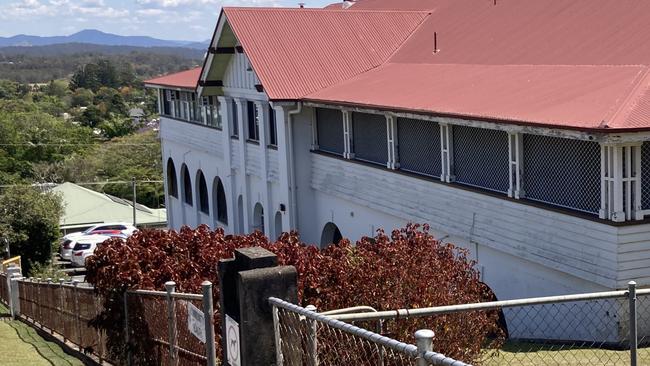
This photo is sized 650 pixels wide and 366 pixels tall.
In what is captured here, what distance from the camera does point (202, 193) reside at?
112 ft

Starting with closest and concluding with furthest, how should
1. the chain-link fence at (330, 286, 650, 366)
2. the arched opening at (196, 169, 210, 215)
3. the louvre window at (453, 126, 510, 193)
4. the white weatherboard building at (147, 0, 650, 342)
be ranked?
the chain-link fence at (330, 286, 650, 366), the white weatherboard building at (147, 0, 650, 342), the louvre window at (453, 126, 510, 193), the arched opening at (196, 169, 210, 215)

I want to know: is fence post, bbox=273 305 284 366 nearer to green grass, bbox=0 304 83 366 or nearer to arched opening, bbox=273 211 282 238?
green grass, bbox=0 304 83 366

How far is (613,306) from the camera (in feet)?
41.1

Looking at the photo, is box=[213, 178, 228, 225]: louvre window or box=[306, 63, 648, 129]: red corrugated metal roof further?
box=[213, 178, 228, 225]: louvre window

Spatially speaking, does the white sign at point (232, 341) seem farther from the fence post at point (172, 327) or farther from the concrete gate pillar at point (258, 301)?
the fence post at point (172, 327)

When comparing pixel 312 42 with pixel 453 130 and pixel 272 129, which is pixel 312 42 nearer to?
pixel 272 129

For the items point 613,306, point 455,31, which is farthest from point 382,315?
point 455,31

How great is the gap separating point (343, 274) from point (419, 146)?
8527 millimetres

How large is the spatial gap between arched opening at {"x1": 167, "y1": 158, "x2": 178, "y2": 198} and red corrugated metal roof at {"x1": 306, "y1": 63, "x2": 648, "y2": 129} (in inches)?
681

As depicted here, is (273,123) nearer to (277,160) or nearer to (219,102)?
(277,160)

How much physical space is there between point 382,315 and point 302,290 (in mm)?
4169

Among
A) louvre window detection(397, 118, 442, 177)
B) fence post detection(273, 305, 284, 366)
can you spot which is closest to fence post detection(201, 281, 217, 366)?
fence post detection(273, 305, 284, 366)

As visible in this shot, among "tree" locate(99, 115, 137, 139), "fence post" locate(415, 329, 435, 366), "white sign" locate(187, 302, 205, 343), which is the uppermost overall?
"fence post" locate(415, 329, 435, 366)

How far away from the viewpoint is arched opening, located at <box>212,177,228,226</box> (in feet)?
102
